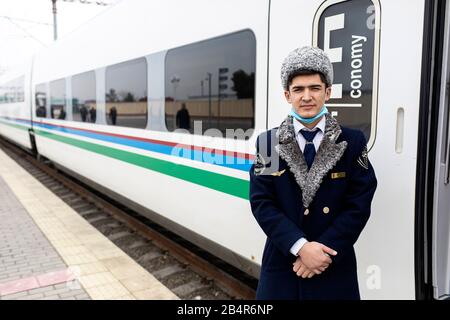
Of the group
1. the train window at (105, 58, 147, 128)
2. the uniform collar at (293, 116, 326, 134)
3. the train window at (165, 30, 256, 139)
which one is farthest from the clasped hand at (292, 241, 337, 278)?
the train window at (105, 58, 147, 128)

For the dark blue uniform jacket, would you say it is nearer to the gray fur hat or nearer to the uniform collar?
the uniform collar

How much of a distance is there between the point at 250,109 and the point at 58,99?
652 centimetres

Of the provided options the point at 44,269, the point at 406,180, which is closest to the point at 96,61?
the point at 44,269

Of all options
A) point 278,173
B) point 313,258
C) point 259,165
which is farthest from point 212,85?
point 313,258

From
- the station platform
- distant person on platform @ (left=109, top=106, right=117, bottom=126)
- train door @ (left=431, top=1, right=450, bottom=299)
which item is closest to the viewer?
train door @ (left=431, top=1, right=450, bottom=299)

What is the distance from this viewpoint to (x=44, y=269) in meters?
4.22

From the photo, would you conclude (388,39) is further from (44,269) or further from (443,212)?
(44,269)

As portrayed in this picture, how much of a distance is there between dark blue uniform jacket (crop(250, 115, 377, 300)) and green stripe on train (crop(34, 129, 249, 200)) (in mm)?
1262

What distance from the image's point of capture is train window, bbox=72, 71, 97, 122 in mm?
6502

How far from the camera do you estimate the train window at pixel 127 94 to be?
4848mm

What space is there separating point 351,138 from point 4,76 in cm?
1716

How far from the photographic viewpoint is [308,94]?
71.4 inches

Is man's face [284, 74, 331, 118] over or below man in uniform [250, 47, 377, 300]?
over

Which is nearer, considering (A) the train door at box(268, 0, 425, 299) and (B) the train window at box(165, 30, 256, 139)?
(A) the train door at box(268, 0, 425, 299)
